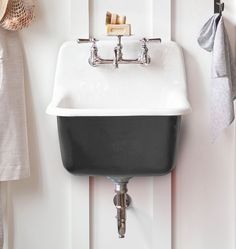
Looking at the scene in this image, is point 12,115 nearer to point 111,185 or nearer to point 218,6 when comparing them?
point 111,185

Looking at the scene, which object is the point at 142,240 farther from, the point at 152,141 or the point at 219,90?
the point at 219,90

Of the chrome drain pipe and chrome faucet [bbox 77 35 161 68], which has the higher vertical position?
chrome faucet [bbox 77 35 161 68]

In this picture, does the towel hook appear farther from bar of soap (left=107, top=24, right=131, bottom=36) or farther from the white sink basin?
bar of soap (left=107, top=24, right=131, bottom=36)

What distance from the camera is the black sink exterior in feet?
3.58

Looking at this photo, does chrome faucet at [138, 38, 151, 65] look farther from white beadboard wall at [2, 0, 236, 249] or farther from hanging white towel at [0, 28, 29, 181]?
hanging white towel at [0, 28, 29, 181]

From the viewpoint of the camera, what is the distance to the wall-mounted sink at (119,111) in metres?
1.08

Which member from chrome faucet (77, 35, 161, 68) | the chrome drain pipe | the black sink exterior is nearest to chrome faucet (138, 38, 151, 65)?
chrome faucet (77, 35, 161, 68)

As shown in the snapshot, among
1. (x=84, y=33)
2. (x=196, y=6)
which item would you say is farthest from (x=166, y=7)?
(x=84, y=33)

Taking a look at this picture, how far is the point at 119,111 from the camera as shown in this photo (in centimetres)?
105

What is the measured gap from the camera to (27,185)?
134 cm

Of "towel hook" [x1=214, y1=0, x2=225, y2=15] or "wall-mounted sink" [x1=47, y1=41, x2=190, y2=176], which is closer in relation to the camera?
"wall-mounted sink" [x1=47, y1=41, x2=190, y2=176]

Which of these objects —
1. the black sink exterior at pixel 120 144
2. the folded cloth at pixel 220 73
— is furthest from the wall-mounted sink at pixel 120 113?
the folded cloth at pixel 220 73

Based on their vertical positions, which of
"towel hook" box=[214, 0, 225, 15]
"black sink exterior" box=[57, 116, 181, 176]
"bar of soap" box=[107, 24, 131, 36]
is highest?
"towel hook" box=[214, 0, 225, 15]

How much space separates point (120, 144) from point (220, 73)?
394 mm
